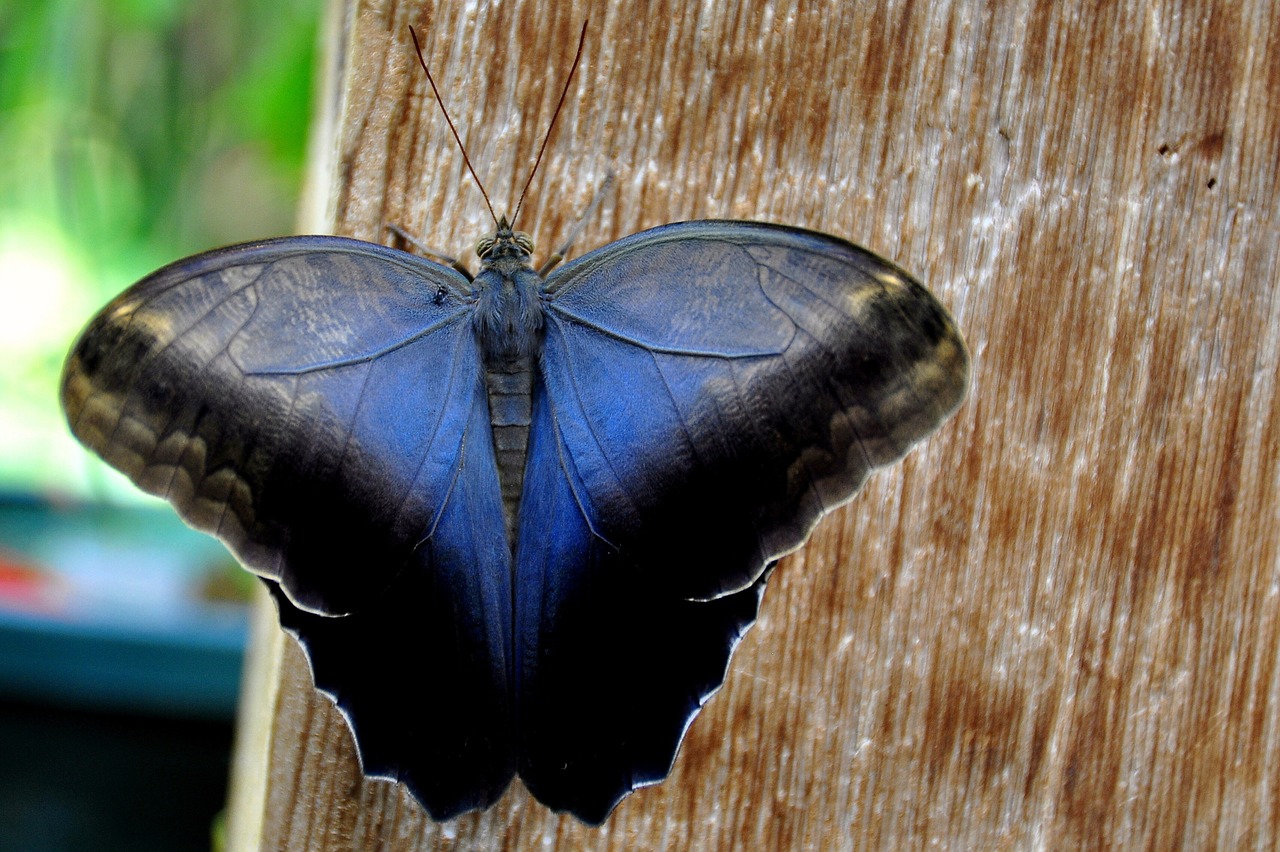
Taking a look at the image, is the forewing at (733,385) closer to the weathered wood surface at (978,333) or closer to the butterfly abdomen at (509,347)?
the butterfly abdomen at (509,347)

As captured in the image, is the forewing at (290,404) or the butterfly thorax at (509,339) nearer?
the forewing at (290,404)

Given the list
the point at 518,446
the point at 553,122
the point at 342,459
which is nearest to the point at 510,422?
the point at 518,446

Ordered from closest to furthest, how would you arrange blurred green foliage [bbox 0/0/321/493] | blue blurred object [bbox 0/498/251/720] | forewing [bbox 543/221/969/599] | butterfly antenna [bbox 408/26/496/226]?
1. forewing [bbox 543/221/969/599]
2. butterfly antenna [bbox 408/26/496/226]
3. blurred green foliage [bbox 0/0/321/493]
4. blue blurred object [bbox 0/498/251/720]

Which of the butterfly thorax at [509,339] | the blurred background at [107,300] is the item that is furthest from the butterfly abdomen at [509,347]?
the blurred background at [107,300]

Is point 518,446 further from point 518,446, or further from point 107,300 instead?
point 107,300

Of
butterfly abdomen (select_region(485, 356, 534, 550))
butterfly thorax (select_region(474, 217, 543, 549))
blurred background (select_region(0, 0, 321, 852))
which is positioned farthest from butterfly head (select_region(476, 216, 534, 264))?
blurred background (select_region(0, 0, 321, 852))

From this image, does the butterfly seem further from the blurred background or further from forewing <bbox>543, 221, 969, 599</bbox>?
the blurred background

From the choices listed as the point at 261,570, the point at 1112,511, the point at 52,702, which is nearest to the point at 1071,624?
the point at 1112,511
